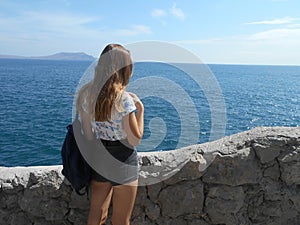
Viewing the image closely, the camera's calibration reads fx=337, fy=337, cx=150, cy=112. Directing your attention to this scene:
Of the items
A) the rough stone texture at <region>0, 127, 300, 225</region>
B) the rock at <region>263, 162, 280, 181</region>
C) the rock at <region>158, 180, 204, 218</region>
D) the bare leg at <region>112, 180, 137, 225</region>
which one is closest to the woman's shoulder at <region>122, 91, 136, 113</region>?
the bare leg at <region>112, 180, 137, 225</region>

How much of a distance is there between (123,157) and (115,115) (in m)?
0.37

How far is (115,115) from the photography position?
2566mm

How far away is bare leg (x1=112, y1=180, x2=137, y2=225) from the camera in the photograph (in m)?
2.77

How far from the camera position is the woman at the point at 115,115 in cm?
253

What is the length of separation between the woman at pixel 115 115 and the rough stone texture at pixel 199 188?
58 cm

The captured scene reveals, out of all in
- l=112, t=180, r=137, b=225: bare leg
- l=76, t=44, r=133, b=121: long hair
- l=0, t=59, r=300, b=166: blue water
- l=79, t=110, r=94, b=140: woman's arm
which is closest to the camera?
l=76, t=44, r=133, b=121: long hair

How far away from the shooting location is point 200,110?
34.4 metres

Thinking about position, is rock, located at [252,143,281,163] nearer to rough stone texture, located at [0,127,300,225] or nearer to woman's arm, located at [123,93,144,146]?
rough stone texture, located at [0,127,300,225]

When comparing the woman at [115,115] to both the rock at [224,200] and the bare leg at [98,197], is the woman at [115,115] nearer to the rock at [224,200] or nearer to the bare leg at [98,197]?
the bare leg at [98,197]

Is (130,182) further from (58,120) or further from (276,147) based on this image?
(58,120)

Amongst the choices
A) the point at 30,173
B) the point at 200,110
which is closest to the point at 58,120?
the point at 200,110

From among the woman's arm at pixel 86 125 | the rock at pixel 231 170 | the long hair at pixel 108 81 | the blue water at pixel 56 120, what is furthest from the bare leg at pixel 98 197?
the blue water at pixel 56 120

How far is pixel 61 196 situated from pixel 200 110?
104ft

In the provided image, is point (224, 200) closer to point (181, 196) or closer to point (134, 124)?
point (181, 196)
